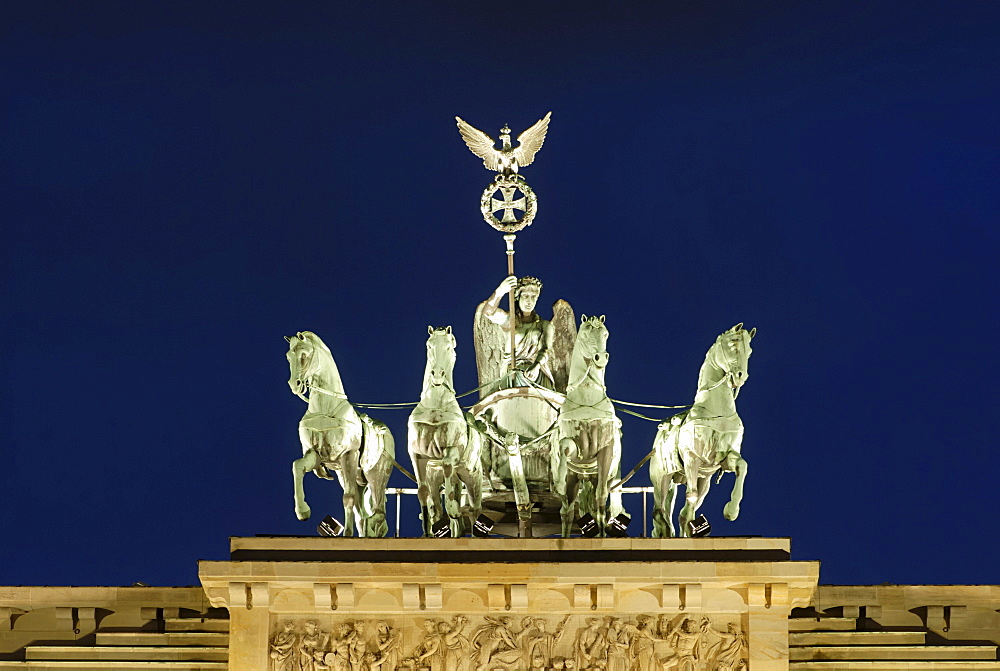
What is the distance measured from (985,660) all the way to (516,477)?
15.7ft

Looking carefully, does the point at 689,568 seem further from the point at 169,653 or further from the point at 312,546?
the point at 169,653

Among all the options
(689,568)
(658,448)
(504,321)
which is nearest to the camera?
(689,568)

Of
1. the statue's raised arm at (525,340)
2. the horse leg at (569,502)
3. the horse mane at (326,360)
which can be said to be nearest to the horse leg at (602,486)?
the horse leg at (569,502)

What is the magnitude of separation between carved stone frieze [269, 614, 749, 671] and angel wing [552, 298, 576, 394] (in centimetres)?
419

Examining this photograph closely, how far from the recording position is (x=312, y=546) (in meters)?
20.8

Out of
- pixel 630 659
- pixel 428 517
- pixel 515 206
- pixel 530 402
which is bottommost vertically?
pixel 630 659

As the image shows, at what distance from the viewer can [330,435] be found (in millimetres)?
21656

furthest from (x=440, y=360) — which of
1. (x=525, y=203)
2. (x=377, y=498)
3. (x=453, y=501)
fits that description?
(x=525, y=203)

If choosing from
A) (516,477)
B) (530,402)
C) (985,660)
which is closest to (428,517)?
(516,477)

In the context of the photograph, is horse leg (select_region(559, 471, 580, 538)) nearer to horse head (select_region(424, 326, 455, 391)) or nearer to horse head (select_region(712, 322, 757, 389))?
horse head (select_region(424, 326, 455, 391))

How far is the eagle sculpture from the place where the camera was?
2373 centimetres

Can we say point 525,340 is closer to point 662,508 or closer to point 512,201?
point 512,201

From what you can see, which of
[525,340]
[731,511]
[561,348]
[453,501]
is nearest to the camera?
[731,511]

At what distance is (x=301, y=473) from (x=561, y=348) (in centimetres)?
397
